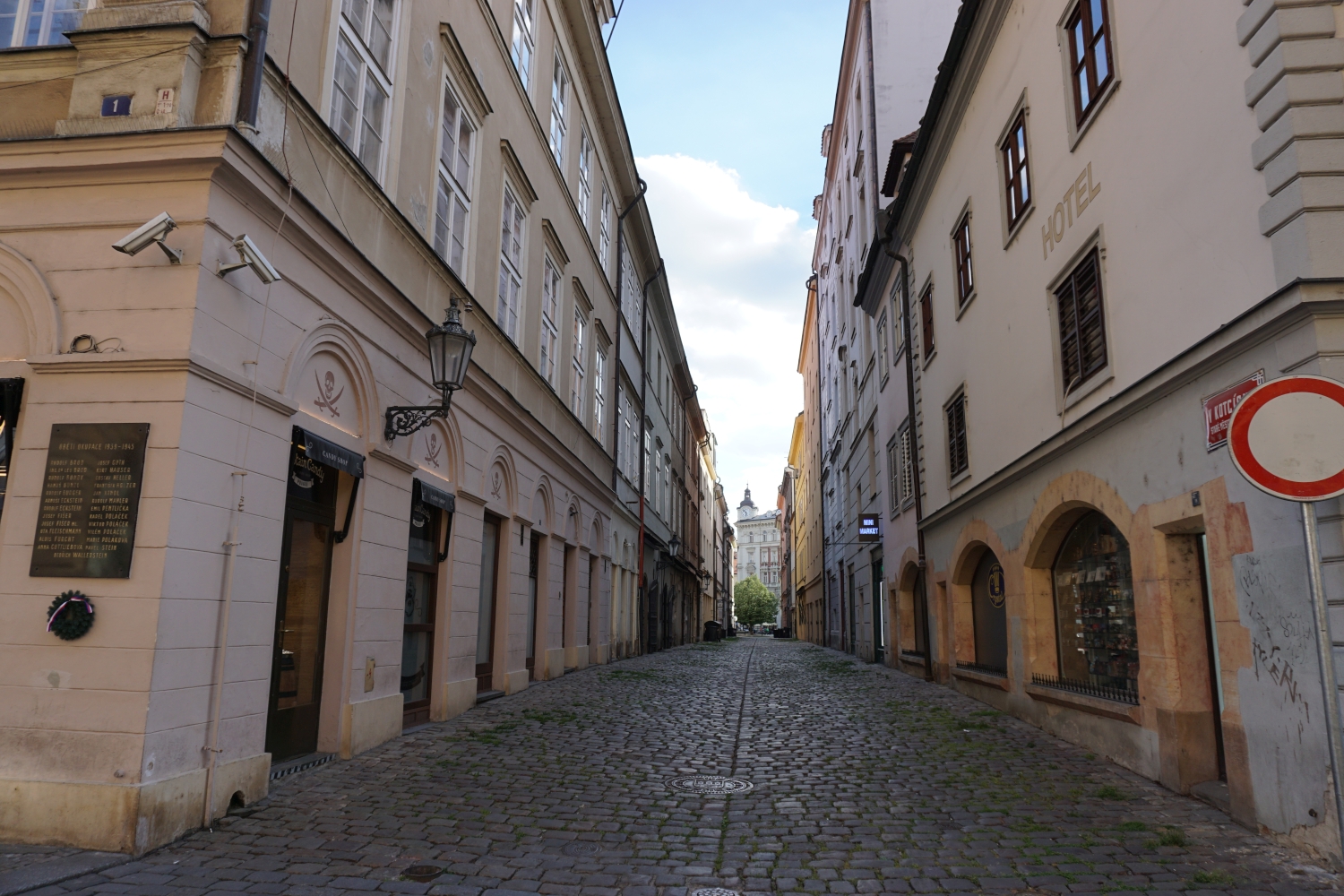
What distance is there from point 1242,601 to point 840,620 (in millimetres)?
28786

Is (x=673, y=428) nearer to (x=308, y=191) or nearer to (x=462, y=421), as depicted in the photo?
(x=462, y=421)

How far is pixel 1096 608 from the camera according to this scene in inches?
380

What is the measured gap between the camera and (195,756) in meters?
5.87

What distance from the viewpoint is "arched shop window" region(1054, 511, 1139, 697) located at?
879cm

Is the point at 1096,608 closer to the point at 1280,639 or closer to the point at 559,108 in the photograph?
the point at 1280,639

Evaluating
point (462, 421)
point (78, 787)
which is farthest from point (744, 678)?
point (78, 787)

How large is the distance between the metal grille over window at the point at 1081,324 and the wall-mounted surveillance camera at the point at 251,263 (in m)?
7.54

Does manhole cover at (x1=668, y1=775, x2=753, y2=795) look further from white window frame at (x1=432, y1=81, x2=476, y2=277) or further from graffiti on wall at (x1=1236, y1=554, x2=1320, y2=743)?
white window frame at (x1=432, y1=81, x2=476, y2=277)

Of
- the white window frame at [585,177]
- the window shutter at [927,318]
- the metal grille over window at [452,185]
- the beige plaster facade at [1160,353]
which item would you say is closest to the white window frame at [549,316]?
the white window frame at [585,177]

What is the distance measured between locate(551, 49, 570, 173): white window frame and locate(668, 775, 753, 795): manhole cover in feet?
Result: 41.2

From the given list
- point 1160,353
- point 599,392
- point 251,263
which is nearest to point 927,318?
point 599,392

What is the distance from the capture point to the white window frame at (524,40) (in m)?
14.4

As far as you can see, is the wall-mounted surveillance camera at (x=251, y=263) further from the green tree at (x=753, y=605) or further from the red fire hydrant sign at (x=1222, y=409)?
the green tree at (x=753, y=605)

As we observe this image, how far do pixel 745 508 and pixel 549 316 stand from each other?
6392 inches
